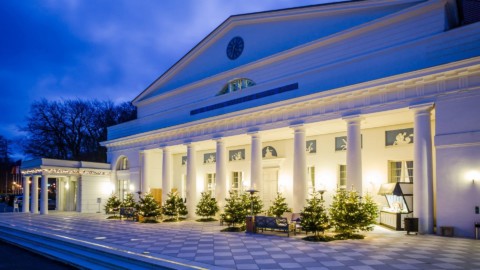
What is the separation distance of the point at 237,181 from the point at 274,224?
39.5 feet

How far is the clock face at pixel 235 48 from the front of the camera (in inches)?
1007

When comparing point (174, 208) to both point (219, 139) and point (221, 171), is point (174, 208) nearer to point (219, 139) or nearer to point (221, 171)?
point (221, 171)

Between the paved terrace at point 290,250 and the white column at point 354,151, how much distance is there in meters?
2.59

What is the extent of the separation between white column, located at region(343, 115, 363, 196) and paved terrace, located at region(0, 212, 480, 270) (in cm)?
259

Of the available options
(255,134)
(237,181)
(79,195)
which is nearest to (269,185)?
(237,181)

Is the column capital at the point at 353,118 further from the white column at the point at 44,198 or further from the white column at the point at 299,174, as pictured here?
the white column at the point at 44,198

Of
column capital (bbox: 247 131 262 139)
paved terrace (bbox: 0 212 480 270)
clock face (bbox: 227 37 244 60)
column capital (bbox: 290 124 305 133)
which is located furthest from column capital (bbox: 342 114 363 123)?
clock face (bbox: 227 37 244 60)

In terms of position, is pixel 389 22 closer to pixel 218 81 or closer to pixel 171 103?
pixel 218 81

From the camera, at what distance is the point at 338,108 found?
18859mm

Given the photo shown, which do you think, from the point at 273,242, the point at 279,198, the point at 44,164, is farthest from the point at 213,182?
the point at 273,242

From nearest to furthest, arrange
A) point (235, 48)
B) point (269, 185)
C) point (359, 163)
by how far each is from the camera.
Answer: point (359, 163), point (235, 48), point (269, 185)

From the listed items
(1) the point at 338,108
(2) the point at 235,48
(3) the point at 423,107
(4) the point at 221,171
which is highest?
(2) the point at 235,48

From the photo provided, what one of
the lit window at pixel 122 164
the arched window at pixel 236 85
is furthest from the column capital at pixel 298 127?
the lit window at pixel 122 164

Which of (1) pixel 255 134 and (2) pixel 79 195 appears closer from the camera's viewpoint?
(1) pixel 255 134
